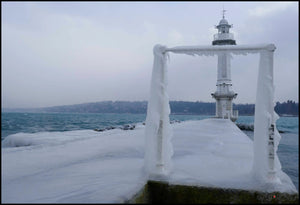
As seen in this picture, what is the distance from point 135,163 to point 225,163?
1725 mm

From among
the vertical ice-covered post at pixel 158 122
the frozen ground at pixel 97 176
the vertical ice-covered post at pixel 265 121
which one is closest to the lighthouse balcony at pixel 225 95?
the frozen ground at pixel 97 176

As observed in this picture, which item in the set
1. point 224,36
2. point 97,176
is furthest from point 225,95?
point 97,176

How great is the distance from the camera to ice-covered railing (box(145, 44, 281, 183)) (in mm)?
3504

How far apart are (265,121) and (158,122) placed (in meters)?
1.56

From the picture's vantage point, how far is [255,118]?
3.68 metres

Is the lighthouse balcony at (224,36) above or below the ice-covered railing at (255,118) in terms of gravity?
above

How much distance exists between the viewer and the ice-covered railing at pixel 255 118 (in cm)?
350

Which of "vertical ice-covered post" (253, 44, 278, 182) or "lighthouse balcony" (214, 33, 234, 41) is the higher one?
"lighthouse balcony" (214, 33, 234, 41)

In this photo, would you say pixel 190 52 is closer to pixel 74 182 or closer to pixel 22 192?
pixel 74 182

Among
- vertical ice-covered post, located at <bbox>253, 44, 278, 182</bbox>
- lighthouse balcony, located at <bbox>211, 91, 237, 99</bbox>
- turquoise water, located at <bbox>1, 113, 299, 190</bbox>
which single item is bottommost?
turquoise water, located at <bbox>1, 113, 299, 190</bbox>

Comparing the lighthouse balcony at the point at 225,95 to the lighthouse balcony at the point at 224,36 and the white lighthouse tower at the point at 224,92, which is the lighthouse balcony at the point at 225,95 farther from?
the lighthouse balcony at the point at 224,36

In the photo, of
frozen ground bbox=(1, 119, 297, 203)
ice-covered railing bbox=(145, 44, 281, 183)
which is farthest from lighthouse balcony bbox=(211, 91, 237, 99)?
ice-covered railing bbox=(145, 44, 281, 183)

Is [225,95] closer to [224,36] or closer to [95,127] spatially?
[224,36]

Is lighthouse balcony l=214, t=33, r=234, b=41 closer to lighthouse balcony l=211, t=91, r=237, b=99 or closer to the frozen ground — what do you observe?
lighthouse balcony l=211, t=91, r=237, b=99
